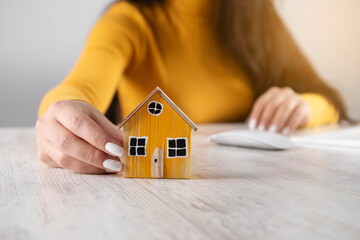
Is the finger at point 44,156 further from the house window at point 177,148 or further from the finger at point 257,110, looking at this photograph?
the finger at point 257,110

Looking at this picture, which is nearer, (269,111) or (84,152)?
(84,152)

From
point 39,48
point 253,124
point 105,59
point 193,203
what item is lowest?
point 193,203

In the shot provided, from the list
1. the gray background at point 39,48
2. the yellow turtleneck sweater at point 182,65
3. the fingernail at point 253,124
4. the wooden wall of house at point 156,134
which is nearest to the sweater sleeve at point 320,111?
the yellow turtleneck sweater at point 182,65

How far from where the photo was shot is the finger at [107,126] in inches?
20.9

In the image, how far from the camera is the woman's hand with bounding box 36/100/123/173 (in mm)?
505

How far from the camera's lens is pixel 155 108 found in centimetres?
52

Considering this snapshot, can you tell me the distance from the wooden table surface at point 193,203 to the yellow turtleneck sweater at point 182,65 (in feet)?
2.74

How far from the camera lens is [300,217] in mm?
349

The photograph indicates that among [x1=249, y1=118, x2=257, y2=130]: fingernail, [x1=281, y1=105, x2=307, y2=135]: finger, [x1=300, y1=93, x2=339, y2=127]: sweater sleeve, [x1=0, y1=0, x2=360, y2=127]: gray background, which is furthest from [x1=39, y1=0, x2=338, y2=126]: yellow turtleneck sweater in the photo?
[x1=0, y1=0, x2=360, y2=127]: gray background

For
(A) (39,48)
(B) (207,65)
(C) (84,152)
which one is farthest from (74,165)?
(A) (39,48)

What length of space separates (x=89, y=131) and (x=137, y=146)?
7 centimetres

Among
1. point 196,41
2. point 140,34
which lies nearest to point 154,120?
point 140,34

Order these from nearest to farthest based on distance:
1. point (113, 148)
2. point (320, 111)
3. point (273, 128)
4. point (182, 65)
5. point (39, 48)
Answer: point (113, 148) < point (273, 128) < point (320, 111) < point (182, 65) < point (39, 48)

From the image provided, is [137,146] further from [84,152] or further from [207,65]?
[207,65]
